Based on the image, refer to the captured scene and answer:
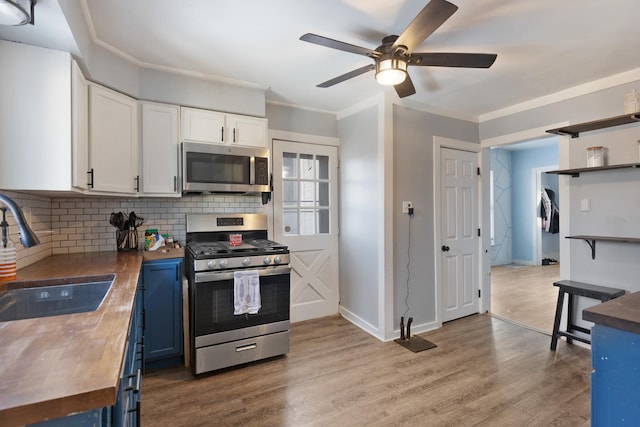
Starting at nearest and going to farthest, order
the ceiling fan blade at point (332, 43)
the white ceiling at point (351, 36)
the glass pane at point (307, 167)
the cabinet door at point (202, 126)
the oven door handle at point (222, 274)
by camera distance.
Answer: the ceiling fan blade at point (332, 43) < the white ceiling at point (351, 36) < the oven door handle at point (222, 274) < the cabinet door at point (202, 126) < the glass pane at point (307, 167)

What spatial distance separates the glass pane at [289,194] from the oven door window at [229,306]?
40.4 inches

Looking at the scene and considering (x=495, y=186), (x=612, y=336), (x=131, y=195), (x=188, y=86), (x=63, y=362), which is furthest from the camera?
(x=495, y=186)

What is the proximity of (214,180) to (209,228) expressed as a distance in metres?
0.55

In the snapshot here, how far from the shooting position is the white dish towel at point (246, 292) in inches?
95.6

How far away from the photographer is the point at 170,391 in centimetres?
219

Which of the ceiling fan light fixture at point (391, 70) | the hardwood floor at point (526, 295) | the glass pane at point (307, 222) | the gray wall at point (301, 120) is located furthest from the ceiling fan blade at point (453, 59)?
the hardwood floor at point (526, 295)

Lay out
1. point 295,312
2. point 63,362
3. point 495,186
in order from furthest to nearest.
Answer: point 495,186, point 295,312, point 63,362

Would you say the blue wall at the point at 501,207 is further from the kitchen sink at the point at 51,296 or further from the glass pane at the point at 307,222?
the kitchen sink at the point at 51,296

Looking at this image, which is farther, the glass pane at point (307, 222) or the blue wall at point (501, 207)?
the blue wall at point (501, 207)

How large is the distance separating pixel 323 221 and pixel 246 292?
148 cm

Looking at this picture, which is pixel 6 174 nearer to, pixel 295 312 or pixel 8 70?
pixel 8 70

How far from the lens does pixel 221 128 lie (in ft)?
9.12

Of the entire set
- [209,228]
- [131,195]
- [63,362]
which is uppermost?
[131,195]

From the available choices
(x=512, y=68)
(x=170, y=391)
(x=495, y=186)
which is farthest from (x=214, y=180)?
(x=495, y=186)
